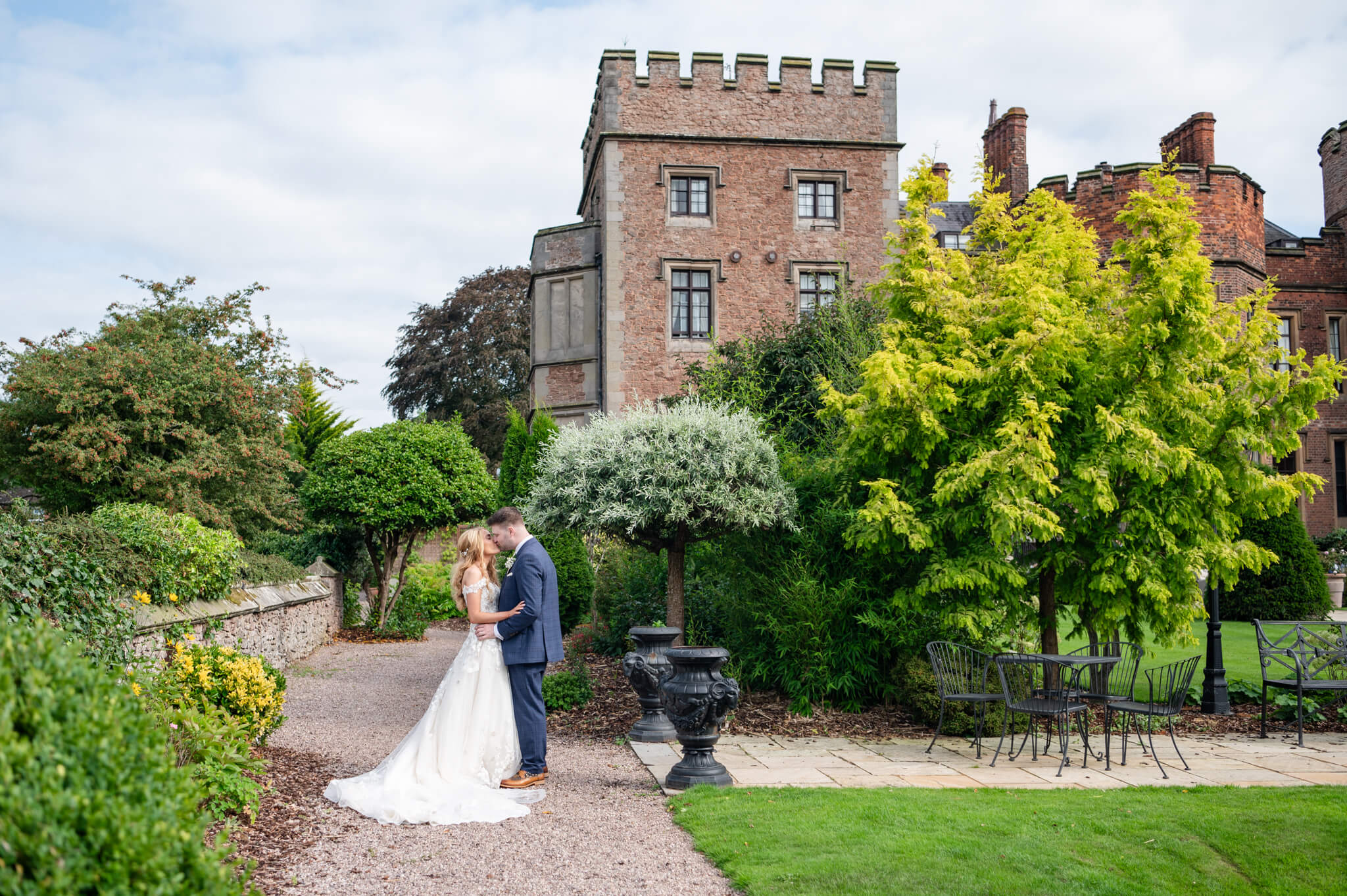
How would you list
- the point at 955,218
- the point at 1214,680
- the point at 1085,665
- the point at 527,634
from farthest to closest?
1. the point at 955,218
2. the point at 1214,680
3. the point at 1085,665
4. the point at 527,634

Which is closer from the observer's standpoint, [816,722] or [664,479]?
[664,479]

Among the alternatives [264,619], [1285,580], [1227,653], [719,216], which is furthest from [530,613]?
[719,216]

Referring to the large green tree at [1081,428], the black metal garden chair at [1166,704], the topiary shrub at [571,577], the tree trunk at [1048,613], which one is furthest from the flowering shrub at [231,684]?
the topiary shrub at [571,577]

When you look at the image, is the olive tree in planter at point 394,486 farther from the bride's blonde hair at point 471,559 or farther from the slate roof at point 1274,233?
the slate roof at point 1274,233

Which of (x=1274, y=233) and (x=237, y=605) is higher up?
(x=1274, y=233)

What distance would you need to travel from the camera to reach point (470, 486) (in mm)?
17156

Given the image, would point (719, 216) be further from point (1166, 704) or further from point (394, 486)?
point (1166, 704)

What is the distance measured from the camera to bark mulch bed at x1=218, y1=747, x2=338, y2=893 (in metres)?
4.89

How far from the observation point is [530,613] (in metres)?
6.81

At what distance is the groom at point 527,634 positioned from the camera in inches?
269

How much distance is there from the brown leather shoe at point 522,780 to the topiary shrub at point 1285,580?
13567 millimetres

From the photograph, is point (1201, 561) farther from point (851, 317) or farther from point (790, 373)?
point (790, 373)

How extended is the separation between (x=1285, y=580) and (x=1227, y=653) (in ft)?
13.7

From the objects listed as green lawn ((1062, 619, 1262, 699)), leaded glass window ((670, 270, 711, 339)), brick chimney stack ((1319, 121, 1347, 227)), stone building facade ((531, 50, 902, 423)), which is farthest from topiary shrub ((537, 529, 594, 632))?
brick chimney stack ((1319, 121, 1347, 227))
